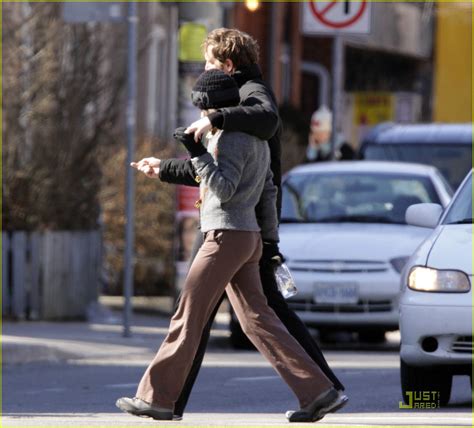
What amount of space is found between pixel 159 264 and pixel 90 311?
9.26 ft

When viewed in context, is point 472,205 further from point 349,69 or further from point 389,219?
point 349,69

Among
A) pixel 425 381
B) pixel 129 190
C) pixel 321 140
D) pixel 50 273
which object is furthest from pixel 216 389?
pixel 321 140

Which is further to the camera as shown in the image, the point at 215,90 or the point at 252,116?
the point at 215,90

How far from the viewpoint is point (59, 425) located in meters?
8.59

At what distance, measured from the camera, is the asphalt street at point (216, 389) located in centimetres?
922

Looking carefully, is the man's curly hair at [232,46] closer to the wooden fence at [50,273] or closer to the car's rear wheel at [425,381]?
the car's rear wheel at [425,381]

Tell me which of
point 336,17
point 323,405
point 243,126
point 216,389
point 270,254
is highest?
point 336,17

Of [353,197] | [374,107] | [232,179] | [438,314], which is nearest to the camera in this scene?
[232,179]

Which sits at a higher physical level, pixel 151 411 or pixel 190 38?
pixel 190 38

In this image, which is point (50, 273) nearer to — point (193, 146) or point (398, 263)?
point (398, 263)

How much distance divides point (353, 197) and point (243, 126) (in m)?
7.57

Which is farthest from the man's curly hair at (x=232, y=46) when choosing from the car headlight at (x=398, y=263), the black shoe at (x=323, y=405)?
the car headlight at (x=398, y=263)

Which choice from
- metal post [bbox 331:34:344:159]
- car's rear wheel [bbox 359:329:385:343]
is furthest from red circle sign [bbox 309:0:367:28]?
car's rear wheel [bbox 359:329:385:343]

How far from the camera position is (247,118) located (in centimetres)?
818
